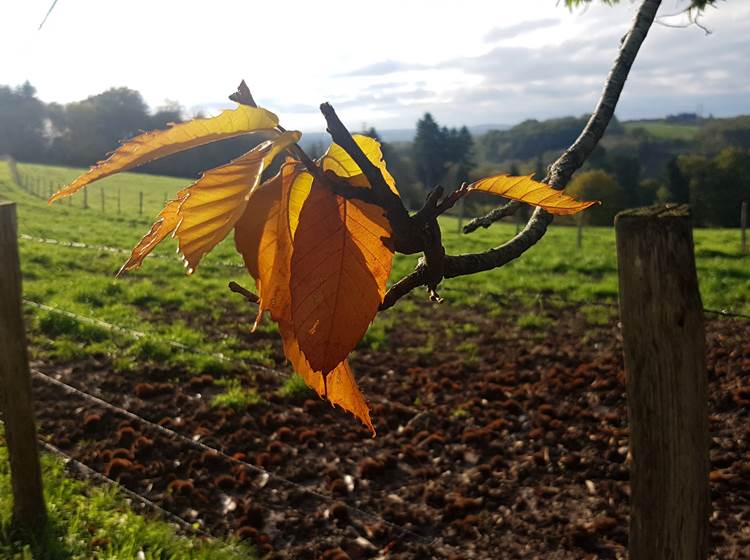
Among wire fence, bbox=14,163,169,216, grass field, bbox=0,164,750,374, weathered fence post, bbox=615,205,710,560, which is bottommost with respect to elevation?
grass field, bbox=0,164,750,374

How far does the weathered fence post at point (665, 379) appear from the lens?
3.49ft

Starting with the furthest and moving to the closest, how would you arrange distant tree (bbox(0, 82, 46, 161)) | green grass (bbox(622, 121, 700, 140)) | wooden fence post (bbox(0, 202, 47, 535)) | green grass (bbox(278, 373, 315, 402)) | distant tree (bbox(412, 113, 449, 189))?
green grass (bbox(622, 121, 700, 140))
distant tree (bbox(0, 82, 46, 161))
distant tree (bbox(412, 113, 449, 189))
green grass (bbox(278, 373, 315, 402))
wooden fence post (bbox(0, 202, 47, 535))

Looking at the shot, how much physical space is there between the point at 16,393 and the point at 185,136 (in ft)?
11.3

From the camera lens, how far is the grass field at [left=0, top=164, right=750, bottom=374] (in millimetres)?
6770

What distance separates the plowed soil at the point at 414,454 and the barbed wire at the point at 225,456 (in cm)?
2

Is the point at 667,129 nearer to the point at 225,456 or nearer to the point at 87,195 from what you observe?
the point at 87,195

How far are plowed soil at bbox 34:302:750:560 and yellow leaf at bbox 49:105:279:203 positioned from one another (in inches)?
139

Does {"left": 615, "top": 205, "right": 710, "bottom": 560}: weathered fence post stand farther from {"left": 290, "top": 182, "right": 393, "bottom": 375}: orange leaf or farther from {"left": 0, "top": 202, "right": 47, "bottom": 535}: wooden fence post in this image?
{"left": 0, "top": 202, "right": 47, "bottom": 535}: wooden fence post

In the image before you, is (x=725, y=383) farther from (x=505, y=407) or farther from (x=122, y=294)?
(x=122, y=294)

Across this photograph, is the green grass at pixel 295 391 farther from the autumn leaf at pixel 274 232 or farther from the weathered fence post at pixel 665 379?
the autumn leaf at pixel 274 232

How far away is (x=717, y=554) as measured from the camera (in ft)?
11.5

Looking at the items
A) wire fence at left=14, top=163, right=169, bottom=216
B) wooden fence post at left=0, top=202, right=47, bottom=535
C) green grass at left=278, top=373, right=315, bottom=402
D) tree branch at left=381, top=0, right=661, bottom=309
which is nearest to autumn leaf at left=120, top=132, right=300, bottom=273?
tree branch at left=381, top=0, right=661, bottom=309

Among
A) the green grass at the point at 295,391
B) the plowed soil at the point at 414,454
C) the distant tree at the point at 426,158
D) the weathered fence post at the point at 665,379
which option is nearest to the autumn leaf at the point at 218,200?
the weathered fence post at the point at 665,379

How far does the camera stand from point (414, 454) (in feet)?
15.5
